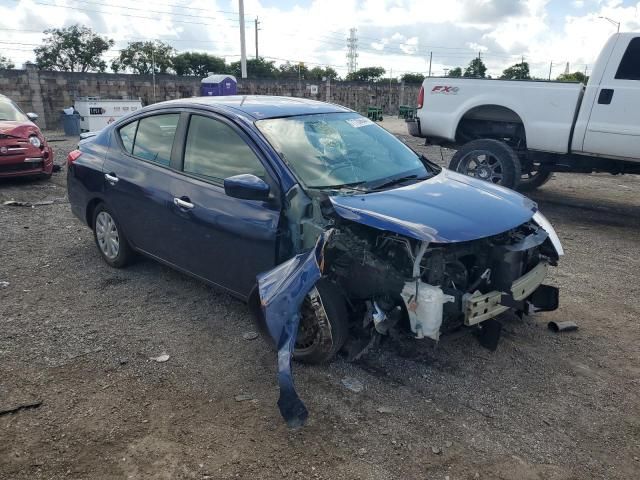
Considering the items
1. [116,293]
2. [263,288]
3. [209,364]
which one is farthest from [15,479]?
[116,293]

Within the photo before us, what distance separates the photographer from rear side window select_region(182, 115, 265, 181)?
3.73 metres

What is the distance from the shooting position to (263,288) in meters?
3.26

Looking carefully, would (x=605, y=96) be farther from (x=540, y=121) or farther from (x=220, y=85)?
(x=220, y=85)

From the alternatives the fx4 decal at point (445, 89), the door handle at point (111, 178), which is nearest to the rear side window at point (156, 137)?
the door handle at point (111, 178)

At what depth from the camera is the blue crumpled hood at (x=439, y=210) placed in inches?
118

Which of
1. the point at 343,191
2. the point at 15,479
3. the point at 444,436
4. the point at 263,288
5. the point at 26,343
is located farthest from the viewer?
the point at 26,343

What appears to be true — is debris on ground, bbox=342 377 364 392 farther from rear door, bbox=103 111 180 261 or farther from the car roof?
the car roof

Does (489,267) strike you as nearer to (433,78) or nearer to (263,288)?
(263,288)

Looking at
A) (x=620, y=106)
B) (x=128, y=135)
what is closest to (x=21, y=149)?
(x=128, y=135)

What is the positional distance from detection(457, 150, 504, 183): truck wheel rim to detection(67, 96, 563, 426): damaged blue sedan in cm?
393

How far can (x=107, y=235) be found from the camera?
514 cm

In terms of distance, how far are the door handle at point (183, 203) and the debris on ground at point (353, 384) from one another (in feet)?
5.65

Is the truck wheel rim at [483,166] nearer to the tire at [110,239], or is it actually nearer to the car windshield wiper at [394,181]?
the car windshield wiper at [394,181]

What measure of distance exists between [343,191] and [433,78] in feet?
19.1
